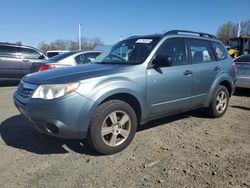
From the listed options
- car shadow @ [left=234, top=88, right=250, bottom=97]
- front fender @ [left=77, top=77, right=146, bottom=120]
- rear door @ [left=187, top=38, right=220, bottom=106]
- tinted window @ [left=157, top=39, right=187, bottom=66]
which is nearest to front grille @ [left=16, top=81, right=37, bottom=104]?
front fender @ [left=77, top=77, right=146, bottom=120]

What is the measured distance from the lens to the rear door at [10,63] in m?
11.2

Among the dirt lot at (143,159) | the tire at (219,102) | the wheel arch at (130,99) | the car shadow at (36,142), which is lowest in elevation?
the dirt lot at (143,159)

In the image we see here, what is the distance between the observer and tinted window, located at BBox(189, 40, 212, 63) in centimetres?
523

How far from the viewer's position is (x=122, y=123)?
4.05 metres

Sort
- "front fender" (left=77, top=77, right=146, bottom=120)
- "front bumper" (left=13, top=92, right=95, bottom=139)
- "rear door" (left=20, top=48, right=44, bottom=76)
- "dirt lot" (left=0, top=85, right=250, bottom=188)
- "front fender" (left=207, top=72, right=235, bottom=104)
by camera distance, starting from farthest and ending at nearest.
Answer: "rear door" (left=20, top=48, right=44, bottom=76) → "front fender" (left=207, top=72, right=235, bottom=104) → "front fender" (left=77, top=77, right=146, bottom=120) → "front bumper" (left=13, top=92, right=95, bottom=139) → "dirt lot" (left=0, top=85, right=250, bottom=188)

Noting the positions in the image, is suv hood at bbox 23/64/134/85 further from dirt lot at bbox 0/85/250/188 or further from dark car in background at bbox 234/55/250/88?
dark car in background at bbox 234/55/250/88

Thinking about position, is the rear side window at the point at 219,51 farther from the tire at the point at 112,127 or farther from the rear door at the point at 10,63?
the rear door at the point at 10,63

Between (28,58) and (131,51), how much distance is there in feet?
27.6

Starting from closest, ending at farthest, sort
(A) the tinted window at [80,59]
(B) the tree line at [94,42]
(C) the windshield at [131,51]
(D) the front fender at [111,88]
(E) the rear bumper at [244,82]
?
A: (D) the front fender at [111,88] → (C) the windshield at [131,51] → (E) the rear bumper at [244,82] → (A) the tinted window at [80,59] → (B) the tree line at [94,42]

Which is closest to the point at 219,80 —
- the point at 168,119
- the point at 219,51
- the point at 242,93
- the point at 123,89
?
the point at 219,51

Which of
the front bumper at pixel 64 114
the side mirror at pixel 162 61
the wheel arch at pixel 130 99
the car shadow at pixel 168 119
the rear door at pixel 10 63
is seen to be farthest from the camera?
the rear door at pixel 10 63

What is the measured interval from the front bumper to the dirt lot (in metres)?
0.46

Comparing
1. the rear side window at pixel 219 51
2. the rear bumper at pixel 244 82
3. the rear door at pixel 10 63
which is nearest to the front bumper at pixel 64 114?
the rear side window at pixel 219 51

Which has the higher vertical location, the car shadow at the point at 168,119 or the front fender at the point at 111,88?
the front fender at the point at 111,88
